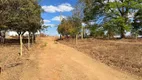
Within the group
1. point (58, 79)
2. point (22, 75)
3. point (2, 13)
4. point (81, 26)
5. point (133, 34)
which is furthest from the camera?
point (81, 26)

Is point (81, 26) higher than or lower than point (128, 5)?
lower

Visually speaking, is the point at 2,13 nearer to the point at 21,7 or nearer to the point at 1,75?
the point at 21,7

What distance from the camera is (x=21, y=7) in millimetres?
13430

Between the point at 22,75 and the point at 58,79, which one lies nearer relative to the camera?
the point at 58,79

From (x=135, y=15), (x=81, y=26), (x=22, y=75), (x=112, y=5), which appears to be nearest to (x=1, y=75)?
(x=22, y=75)

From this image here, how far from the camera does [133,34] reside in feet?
153

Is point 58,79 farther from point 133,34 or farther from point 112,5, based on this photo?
point 133,34

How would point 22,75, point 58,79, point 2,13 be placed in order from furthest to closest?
point 2,13
point 22,75
point 58,79

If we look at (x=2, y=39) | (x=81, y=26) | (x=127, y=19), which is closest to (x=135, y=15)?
(x=127, y=19)

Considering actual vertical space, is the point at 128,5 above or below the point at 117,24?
above

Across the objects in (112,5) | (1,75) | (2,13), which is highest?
(112,5)

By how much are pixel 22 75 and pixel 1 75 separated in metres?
1.16

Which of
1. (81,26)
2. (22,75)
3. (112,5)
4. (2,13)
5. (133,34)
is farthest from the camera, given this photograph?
(81,26)

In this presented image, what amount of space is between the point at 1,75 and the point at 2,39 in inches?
1313
